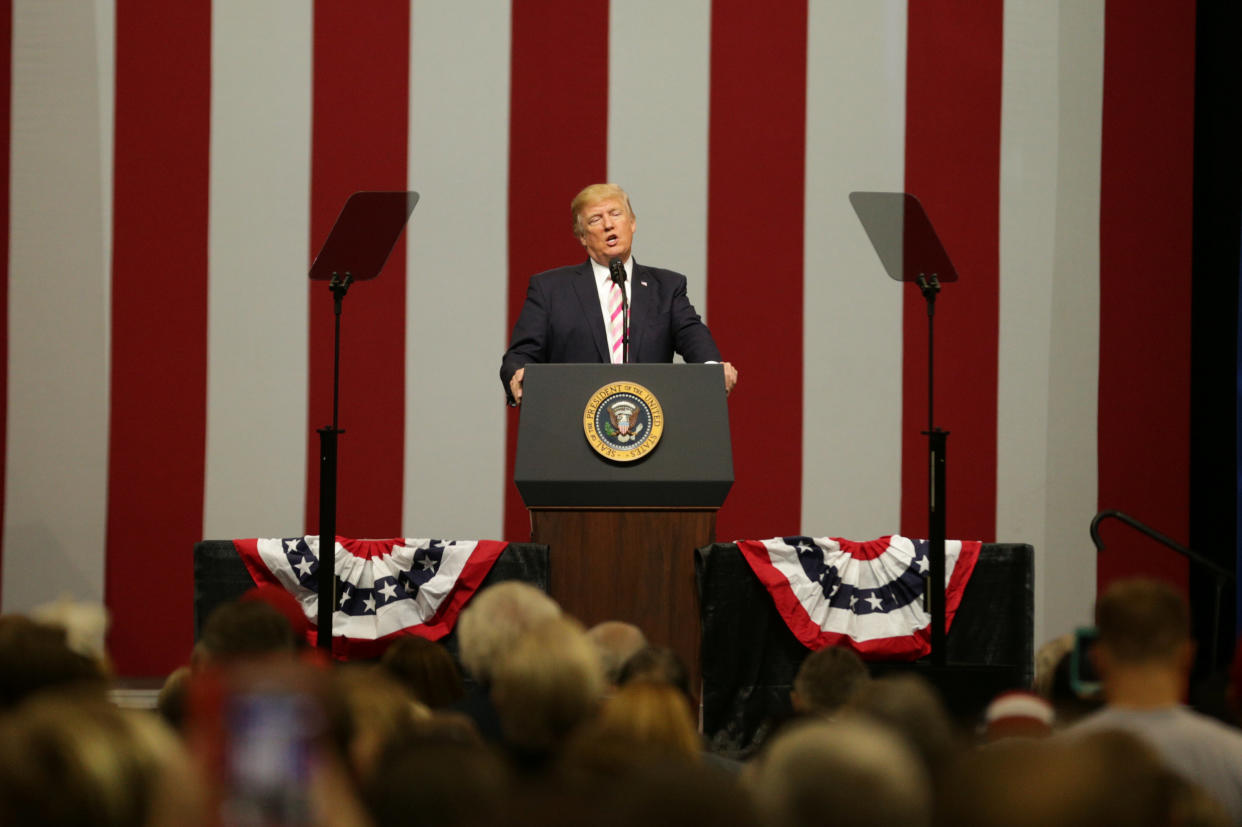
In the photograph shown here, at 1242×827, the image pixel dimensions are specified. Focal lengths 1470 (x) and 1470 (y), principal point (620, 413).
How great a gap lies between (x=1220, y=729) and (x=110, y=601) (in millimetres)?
5300

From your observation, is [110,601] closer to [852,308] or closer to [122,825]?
[852,308]

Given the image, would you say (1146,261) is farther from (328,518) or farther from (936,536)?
(328,518)

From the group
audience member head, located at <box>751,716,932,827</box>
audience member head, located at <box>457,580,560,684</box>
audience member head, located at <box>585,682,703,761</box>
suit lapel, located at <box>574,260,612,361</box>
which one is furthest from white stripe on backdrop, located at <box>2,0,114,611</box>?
audience member head, located at <box>751,716,932,827</box>

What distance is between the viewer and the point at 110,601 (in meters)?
6.35

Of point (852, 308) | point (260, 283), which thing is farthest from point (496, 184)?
point (852, 308)

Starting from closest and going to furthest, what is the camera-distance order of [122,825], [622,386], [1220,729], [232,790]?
[232,790] → [122,825] → [1220,729] → [622,386]

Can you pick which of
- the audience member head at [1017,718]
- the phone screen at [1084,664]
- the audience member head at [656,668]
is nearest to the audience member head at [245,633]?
the audience member head at [656,668]

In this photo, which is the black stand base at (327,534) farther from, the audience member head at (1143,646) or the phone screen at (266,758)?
the phone screen at (266,758)

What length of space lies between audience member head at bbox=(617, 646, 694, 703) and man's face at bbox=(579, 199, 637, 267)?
2.64m

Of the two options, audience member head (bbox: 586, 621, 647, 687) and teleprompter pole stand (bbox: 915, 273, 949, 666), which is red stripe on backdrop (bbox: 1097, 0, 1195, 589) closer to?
teleprompter pole stand (bbox: 915, 273, 949, 666)

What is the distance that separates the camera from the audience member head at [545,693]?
185cm

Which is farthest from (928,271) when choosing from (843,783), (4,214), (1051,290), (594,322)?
(4,214)

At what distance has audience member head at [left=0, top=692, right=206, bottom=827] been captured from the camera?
1.24m

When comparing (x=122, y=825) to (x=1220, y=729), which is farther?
(x=1220, y=729)
